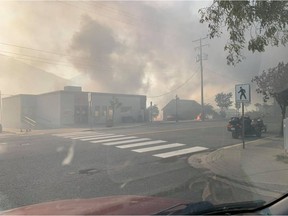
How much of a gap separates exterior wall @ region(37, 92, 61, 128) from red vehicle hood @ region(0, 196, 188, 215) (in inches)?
Answer: 1709

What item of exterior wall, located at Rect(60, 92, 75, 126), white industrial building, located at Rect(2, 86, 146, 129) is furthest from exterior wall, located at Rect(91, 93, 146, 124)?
exterior wall, located at Rect(60, 92, 75, 126)

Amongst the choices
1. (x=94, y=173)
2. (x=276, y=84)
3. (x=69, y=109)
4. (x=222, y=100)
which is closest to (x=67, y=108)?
(x=69, y=109)

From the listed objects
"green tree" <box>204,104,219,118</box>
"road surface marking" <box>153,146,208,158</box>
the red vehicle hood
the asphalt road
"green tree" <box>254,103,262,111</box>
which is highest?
"green tree" <box>204,104,219,118</box>

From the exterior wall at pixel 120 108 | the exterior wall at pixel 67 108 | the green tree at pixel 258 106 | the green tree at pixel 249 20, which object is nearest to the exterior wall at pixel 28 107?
the exterior wall at pixel 67 108

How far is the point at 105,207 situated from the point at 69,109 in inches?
1800

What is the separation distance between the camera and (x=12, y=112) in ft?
180

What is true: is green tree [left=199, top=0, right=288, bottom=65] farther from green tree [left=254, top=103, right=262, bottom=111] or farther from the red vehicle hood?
green tree [left=254, top=103, right=262, bottom=111]

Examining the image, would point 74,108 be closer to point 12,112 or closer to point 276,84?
point 12,112

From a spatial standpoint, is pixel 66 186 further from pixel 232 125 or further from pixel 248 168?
pixel 232 125

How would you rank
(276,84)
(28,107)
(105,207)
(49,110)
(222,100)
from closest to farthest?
(105,207), (276,84), (49,110), (28,107), (222,100)

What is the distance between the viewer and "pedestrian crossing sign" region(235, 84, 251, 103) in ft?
46.7

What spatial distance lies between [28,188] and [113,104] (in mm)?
38935

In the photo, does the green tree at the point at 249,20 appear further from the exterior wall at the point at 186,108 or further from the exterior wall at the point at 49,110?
the exterior wall at the point at 186,108

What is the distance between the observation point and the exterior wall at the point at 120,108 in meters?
50.3
